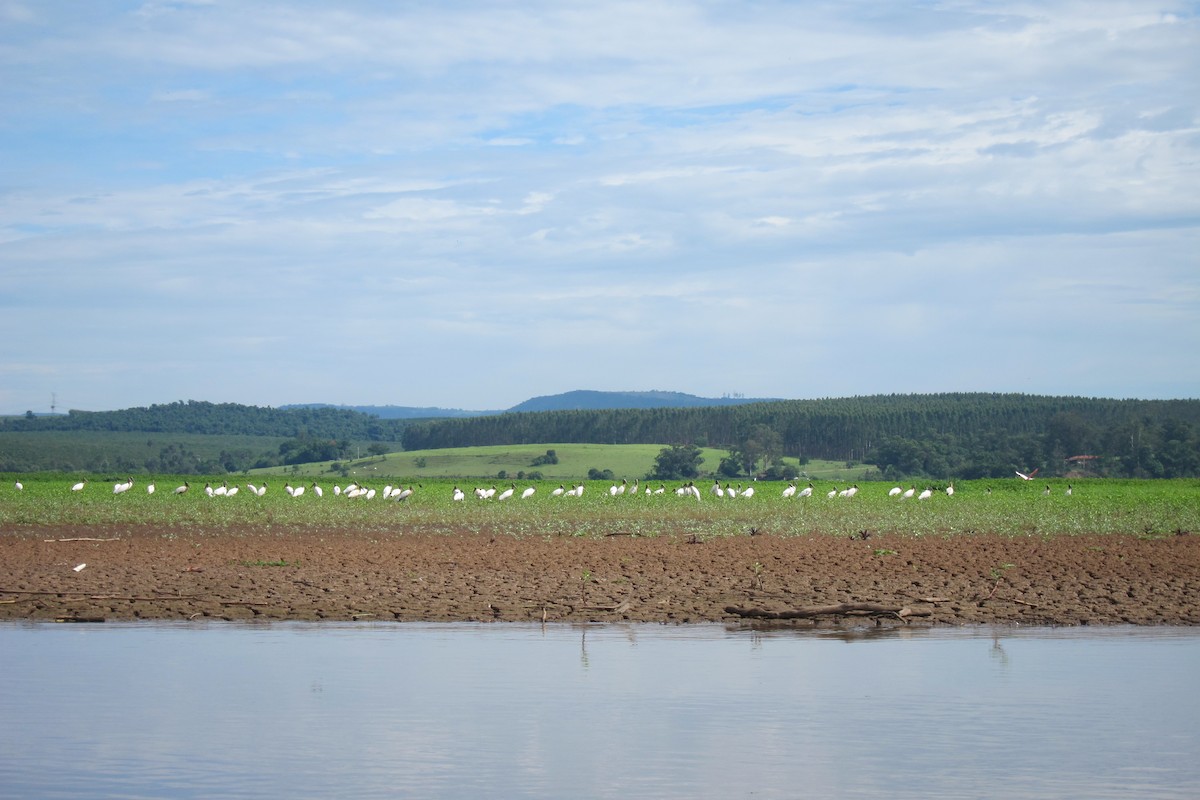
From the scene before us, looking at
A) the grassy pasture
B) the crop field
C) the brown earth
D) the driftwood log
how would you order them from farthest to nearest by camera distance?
the grassy pasture < the crop field < the brown earth < the driftwood log

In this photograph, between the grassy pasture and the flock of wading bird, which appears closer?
the flock of wading bird

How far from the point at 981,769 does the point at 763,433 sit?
422 feet

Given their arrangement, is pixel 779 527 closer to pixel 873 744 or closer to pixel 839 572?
pixel 839 572

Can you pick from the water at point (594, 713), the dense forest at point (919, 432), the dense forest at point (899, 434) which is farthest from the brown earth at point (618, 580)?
the dense forest at point (919, 432)

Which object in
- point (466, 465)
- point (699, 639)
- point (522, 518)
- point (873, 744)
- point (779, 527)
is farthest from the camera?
point (466, 465)

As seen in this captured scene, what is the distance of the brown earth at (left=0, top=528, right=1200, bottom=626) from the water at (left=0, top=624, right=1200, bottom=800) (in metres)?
1.33

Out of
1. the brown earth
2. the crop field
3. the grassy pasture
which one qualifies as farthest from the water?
the grassy pasture

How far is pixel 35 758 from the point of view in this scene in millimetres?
11891

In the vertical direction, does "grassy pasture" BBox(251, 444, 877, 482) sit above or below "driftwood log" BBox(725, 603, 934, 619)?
above

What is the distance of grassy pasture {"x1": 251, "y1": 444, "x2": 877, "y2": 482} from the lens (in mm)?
117438

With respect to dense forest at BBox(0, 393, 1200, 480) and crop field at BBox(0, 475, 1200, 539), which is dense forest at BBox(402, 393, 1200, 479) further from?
crop field at BBox(0, 475, 1200, 539)

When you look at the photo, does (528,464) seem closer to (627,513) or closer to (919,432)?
(919,432)

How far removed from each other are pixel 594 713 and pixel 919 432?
136 meters

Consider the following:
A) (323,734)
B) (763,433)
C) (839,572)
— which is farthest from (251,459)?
(323,734)
